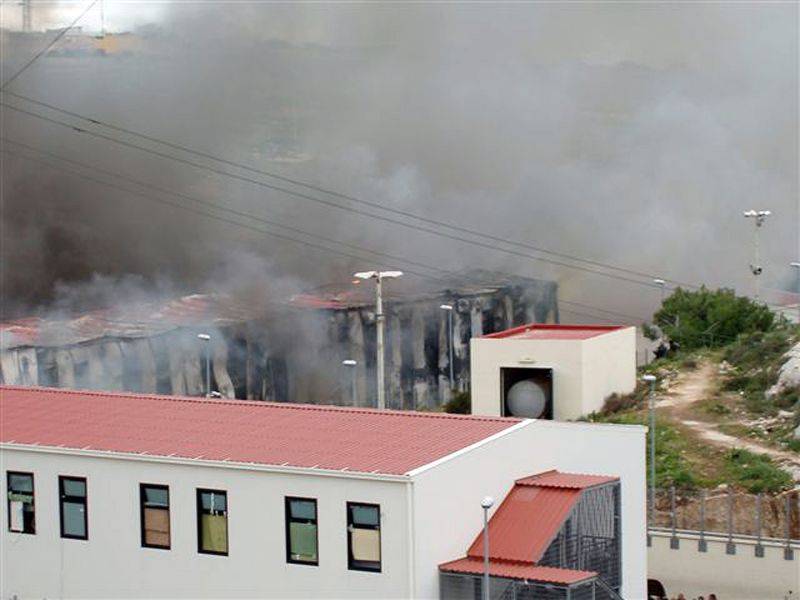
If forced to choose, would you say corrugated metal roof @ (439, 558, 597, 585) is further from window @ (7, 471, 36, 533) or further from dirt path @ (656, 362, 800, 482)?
dirt path @ (656, 362, 800, 482)

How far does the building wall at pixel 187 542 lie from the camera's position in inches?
1009

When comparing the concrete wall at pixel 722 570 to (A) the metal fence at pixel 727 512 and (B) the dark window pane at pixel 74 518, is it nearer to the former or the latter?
(A) the metal fence at pixel 727 512

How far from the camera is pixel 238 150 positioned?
210 feet

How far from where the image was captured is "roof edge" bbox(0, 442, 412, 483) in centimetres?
2530

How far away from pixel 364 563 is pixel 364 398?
34.1 meters

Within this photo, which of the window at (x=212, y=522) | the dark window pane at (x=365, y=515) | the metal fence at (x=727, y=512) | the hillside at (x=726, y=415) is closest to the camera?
the dark window pane at (x=365, y=515)

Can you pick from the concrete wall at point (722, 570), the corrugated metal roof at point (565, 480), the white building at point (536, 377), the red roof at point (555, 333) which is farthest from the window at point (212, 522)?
the red roof at point (555, 333)

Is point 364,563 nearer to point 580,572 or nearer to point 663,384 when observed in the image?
point 580,572

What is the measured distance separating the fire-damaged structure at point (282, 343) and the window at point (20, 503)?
23.6 meters

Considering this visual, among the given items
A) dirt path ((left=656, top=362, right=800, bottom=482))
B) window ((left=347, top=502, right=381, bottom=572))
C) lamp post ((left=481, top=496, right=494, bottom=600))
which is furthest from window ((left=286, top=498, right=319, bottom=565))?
dirt path ((left=656, top=362, right=800, bottom=482))

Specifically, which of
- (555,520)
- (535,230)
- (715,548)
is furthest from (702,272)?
(555,520)

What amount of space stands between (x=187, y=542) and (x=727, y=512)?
14.9 metres

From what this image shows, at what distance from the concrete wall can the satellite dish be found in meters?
11.4

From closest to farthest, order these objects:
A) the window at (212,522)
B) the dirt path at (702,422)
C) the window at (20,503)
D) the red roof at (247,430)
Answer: the red roof at (247,430) < the window at (212,522) < the window at (20,503) < the dirt path at (702,422)
